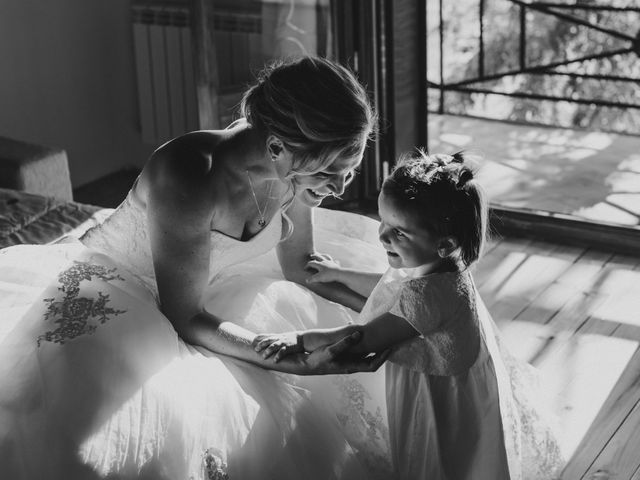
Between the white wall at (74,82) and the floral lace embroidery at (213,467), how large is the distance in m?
2.88

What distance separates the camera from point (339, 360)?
1924 millimetres

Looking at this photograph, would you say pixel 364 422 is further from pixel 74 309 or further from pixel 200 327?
pixel 74 309

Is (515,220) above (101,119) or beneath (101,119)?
beneath

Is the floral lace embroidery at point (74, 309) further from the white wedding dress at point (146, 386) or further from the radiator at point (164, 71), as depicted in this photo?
the radiator at point (164, 71)

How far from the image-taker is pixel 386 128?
4.12m

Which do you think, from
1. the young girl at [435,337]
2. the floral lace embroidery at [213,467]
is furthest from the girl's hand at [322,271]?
the floral lace embroidery at [213,467]

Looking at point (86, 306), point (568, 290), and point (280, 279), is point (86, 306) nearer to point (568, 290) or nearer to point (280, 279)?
point (280, 279)

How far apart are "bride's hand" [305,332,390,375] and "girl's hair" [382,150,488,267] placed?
272 millimetres

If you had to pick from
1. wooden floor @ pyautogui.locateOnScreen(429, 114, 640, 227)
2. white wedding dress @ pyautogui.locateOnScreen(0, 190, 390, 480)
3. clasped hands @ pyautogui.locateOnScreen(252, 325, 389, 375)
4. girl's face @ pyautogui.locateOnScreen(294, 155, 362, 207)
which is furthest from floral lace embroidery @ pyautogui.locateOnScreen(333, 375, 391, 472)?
wooden floor @ pyautogui.locateOnScreen(429, 114, 640, 227)

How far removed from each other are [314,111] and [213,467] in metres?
0.69

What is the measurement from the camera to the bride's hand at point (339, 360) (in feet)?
6.30

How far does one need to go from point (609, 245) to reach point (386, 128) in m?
1.00

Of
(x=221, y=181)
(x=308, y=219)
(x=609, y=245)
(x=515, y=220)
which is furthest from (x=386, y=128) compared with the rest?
(x=221, y=181)

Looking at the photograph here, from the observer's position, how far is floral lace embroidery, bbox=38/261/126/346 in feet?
6.31
